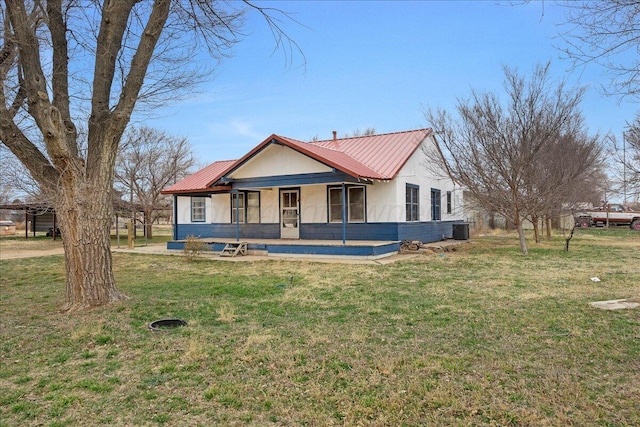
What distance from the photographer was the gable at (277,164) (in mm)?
15258

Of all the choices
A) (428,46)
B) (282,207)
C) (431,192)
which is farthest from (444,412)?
(431,192)

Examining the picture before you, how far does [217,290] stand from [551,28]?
6712 mm

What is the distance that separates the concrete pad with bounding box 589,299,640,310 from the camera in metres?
6.17

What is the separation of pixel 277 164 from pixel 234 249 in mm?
3544

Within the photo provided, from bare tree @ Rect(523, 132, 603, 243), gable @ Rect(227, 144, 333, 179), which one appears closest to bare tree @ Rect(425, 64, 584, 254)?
bare tree @ Rect(523, 132, 603, 243)

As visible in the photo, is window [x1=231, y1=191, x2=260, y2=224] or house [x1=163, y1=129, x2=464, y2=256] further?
window [x1=231, y1=191, x2=260, y2=224]

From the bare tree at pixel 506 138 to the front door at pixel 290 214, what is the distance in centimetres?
624

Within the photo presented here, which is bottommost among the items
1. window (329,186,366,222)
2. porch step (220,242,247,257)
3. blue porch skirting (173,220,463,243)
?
porch step (220,242,247,257)

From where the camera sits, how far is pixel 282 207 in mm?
17750

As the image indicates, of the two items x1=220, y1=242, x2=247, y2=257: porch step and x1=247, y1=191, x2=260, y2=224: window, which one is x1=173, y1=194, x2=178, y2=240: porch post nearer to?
x1=247, y1=191, x2=260, y2=224: window

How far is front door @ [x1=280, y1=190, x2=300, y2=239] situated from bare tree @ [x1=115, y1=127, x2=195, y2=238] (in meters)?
11.6

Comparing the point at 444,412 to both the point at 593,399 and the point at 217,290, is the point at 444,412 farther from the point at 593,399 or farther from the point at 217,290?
the point at 217,290

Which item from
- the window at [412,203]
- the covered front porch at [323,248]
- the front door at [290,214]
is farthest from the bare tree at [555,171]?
the front door at [290,214]

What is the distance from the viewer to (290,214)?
17562 millimetres
